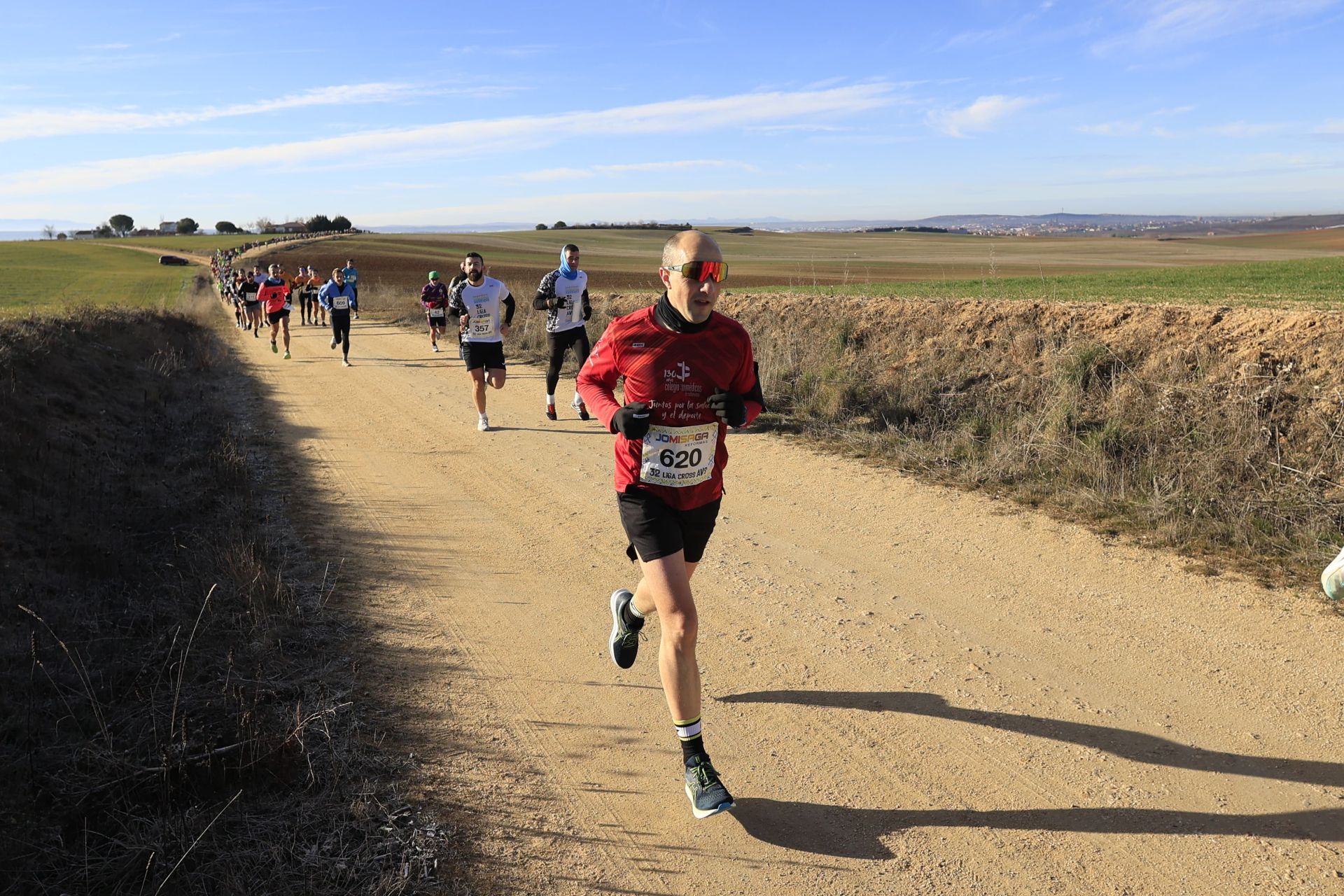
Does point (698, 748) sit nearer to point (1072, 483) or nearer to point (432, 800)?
point (432, 800)

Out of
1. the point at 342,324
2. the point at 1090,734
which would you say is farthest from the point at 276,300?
the point at 1090,734

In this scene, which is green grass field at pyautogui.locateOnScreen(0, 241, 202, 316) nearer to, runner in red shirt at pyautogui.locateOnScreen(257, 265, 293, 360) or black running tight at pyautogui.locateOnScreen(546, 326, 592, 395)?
runner in red shirt at pyautogui.locateOnScreen(257, 265, 293, 360)

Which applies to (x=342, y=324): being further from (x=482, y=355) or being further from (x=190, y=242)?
(x=190, y=242)

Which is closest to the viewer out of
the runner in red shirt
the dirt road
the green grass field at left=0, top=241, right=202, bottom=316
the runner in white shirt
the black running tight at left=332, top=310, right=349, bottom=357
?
the dirt road

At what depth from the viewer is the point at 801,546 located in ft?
21.8

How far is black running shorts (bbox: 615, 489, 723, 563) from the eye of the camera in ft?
12.2

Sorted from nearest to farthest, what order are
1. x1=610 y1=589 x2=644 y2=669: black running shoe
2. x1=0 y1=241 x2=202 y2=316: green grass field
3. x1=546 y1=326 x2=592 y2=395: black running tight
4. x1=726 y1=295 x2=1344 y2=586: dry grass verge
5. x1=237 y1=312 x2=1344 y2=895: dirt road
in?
x1=237 y1=312 x2=1344 y2=895: dirt road, x1=610 y1=589 x2=644 y2=669: black running shoe, x1=726 y1=295 x2=1344 y2=586: dry grass verge, x1=546 y1=326 x2=592 y2=395: black running tight, x1=0 y1=241 x2=202 y2=316: green grass field

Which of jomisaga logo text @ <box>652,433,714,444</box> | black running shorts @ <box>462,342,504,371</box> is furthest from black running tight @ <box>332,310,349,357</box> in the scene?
jomisaga logo text @ <box>652,433,714,444</box>

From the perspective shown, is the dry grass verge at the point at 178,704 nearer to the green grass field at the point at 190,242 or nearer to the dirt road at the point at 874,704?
the dirt road at the point at 874,704

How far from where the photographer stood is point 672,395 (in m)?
3.69

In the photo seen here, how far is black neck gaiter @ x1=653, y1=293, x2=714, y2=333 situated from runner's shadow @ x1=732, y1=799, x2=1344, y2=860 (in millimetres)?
1921

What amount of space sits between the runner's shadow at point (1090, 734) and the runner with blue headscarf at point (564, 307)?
24.3ft

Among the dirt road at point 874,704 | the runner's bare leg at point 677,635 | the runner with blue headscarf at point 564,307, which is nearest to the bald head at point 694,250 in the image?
the runner's bare leg at point 677,635

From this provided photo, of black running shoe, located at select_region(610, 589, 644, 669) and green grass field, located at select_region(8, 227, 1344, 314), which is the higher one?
green grass field, located at select_region(8, 227, 1344, 314)
